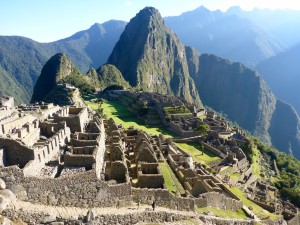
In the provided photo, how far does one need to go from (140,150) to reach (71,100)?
55664 millimetres

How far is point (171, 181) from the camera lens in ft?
103

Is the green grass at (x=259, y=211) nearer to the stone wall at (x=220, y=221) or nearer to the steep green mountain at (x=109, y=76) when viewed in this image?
the stone wall at (x=220, y=221)

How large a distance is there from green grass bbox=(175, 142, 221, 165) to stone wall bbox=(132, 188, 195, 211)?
2531 centimetres

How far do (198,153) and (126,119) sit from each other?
23512 millimetres

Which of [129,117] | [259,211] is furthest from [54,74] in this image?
[259,211]

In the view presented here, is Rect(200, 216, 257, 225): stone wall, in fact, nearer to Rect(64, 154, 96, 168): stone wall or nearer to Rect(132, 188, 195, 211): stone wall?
Rect(132, 188, 195, 211): stone wall

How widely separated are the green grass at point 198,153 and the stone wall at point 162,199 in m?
25.3

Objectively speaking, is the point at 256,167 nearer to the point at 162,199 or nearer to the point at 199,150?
the point at 199,150

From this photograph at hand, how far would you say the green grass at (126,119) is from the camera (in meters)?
68.2

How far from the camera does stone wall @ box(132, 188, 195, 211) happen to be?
83.0 feet

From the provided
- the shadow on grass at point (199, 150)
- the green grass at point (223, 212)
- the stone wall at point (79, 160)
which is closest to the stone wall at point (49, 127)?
the stone wall at point (79, 160)

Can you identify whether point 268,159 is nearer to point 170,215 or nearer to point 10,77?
point 170,215

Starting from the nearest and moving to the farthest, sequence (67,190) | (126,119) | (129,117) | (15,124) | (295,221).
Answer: (67,190)
(15,124)
(295,221)
(126,119)
(129,117)

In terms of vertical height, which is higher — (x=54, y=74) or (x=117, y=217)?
(x=117, y=217)
